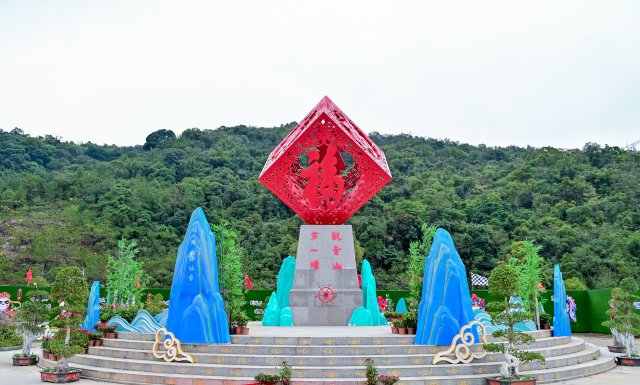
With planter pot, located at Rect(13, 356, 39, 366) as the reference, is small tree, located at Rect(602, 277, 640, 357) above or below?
above

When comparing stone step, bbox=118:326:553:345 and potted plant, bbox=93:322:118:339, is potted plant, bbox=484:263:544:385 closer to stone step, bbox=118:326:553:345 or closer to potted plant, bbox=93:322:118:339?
stone step, bbox=118:326:553:345

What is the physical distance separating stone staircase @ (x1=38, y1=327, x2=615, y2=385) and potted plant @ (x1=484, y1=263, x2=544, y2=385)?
52 cm

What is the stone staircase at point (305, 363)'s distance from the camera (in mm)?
9750

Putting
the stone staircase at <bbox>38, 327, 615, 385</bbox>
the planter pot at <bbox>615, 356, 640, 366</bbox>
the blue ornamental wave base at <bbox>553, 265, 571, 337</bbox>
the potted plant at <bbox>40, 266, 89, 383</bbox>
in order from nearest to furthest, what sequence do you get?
1. the stone staircase at <bbox>38, 327, 615, 385</bbox>
2. the potted plant at <bbox>40, 266, 89, 383</bbox>
3. the planter pot at <bbox>615, 356, 640, 366</bbox>
4. the blue ornamental wave base at <bbox>553, 265, 571, 337</bbox>

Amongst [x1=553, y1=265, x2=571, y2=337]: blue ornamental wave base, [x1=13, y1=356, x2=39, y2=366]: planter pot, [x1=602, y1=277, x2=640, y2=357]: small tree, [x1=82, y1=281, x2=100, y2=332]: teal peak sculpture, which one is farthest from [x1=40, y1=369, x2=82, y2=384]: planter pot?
[x1=602, y1=277, x2=640, y2=357]: small tree

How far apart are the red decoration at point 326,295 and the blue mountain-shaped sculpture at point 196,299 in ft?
15.5

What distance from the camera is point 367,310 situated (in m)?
15.6

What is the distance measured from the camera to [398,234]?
34938 millimetres

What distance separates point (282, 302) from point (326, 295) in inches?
74.8

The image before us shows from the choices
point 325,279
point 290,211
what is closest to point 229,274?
point 325,279

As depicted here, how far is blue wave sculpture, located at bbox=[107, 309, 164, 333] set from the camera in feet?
40.6

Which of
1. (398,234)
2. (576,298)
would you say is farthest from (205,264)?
(398,234)

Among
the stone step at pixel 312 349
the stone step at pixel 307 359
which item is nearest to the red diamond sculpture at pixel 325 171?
the stone step at pixel 312 349

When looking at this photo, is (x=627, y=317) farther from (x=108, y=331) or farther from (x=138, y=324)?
(x=108, y=331)
